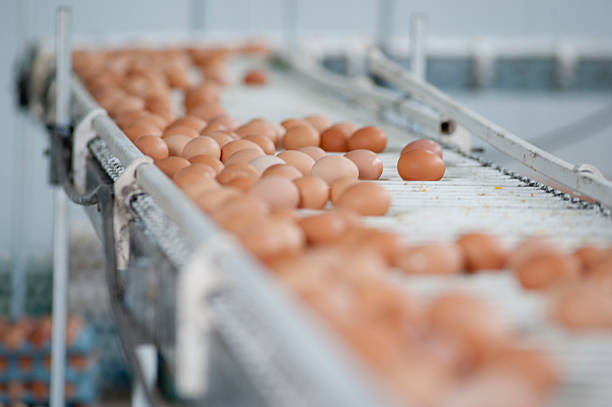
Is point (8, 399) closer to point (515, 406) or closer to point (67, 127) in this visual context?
point (67, 127)

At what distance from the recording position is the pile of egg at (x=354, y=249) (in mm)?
730

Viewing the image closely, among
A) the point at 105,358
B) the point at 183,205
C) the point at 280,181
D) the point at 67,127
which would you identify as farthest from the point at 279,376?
the point at 105,358

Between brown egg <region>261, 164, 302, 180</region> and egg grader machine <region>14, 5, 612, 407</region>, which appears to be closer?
egg grader machine <region>14, 5, 612, 407</region>

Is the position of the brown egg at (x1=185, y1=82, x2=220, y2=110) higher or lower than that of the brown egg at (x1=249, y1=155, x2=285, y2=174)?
lower

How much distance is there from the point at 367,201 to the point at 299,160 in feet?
0.93

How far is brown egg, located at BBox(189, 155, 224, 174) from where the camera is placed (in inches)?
62.4

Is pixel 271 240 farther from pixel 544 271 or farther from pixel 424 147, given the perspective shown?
pixel 424 147

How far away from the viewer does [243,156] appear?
164cm

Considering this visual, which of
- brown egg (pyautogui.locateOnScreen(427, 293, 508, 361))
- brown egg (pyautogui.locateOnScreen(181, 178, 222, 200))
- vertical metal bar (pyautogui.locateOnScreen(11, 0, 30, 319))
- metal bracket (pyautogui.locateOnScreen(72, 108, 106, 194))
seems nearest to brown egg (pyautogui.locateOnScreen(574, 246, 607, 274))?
brown egg (pyautogui.locateOnScreen(427, 293, 508, 361))

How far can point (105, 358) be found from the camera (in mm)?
5418

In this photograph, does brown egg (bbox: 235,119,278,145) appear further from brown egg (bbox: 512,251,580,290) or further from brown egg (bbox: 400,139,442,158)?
brown egg (bbox: 512,251,580,290)

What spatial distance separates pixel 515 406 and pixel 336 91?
2.43m

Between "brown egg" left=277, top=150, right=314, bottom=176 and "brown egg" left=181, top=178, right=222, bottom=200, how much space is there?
285mm

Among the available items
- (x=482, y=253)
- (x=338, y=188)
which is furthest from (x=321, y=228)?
(x=338, y=188)
